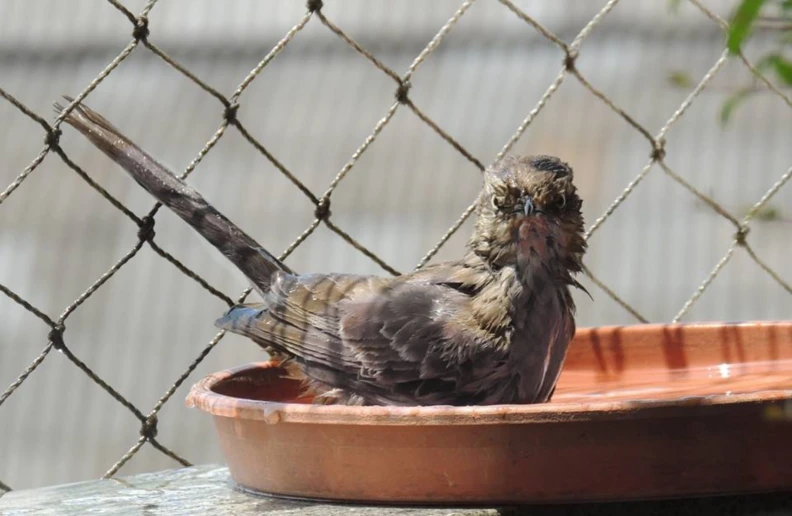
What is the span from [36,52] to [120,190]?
2.96ft

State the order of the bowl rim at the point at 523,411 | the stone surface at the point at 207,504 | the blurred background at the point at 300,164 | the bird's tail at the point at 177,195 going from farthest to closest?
the blurred background at the point at 300,164
the bird's tail at the point at 177,195
the stone surface at the point at 207,504
the bowl rim at the point at 523,411

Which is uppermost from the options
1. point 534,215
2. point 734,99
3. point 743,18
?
point 534,215

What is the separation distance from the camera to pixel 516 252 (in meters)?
3.23

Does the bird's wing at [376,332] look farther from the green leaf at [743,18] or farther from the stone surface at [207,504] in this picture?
the green leaf at [743,18]

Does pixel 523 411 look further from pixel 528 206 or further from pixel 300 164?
pixel 300 164

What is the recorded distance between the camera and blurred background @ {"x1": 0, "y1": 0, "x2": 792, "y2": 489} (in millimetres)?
5547

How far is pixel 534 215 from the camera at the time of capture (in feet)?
10.5

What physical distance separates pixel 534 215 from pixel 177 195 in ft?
3.22

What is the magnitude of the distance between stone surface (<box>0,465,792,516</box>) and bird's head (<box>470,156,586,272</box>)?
2.77 ft

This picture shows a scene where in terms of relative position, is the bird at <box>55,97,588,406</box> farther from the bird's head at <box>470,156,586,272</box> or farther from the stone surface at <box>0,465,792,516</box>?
the stone surface at <box>0,465,792,516</box>

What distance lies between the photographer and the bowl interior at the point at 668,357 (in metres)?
3.50

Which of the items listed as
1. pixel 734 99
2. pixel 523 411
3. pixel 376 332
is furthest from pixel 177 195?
pixel 734 99

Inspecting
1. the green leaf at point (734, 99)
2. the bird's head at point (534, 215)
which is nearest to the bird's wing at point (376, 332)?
the bird's head at point (534, 215)

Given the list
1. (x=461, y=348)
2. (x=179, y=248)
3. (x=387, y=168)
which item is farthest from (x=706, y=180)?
(x=461, y=348)
